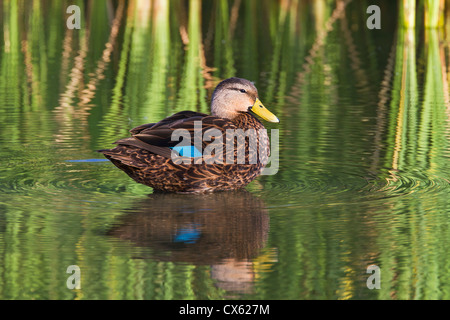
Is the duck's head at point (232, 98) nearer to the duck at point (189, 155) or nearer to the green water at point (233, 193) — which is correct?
the duck at point (189, 155)

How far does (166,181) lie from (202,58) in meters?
7.06

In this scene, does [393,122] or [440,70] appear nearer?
[393,122]

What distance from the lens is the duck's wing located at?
664 centimetres

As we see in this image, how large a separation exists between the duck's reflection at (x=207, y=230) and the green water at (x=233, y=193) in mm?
17

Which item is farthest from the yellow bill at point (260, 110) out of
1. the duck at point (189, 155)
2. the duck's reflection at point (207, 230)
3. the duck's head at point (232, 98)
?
the duck's reflection at point (207, 230)

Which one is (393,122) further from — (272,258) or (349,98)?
(272,258)

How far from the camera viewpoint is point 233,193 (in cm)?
686

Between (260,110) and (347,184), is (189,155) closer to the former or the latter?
(260,110)

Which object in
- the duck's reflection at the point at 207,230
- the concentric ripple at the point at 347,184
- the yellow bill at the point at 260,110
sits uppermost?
the yellow bill at the point at 260,110

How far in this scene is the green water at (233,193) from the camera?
486 centimetres

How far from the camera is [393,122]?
940 cm

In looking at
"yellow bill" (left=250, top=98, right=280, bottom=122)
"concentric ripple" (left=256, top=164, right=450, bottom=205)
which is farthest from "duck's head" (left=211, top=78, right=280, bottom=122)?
"concentric ripple" (left=256, top=164, right=450, bottom=205)

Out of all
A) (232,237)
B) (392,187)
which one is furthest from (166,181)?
(392,187)

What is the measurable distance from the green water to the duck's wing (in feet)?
1.23
